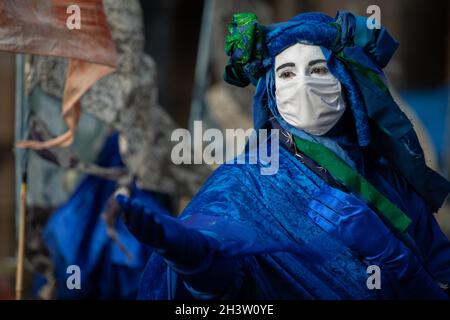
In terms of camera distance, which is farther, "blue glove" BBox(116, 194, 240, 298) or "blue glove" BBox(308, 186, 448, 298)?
"blue glove" BBox(308, 186, 448, 298)

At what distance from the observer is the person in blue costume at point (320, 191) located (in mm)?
3748

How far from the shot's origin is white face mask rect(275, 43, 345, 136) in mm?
4133

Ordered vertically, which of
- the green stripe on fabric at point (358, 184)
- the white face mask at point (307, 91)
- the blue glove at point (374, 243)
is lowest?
the blue glove at point (374, 243)

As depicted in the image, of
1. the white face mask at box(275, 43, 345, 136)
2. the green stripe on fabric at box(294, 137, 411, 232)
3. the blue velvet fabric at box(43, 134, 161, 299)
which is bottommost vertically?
the blue velvet fabric at box(43, 134, 161, 299)

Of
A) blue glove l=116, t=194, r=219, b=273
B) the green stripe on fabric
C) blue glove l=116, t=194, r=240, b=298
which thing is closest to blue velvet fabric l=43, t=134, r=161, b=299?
the green stripe on fabric

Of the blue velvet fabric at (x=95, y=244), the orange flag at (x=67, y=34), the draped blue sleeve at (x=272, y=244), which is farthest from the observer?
the blue velvet fabric at (x=95, y=244)

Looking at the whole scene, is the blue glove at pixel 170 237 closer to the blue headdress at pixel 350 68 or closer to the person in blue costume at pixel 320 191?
the person in blue costume at pixel 320 191

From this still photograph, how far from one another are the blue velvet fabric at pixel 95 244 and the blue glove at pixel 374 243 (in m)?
2.54

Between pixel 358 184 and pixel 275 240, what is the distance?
47 centimetres

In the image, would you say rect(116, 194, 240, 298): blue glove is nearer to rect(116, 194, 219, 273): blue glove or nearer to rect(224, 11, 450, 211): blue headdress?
rect(116, 194, 219, 273): blue glove

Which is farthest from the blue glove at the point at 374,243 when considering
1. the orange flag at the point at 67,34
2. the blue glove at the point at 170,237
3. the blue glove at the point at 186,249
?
the orange flag at the point at 67,34

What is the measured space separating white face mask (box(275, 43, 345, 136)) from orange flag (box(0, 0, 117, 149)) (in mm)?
956

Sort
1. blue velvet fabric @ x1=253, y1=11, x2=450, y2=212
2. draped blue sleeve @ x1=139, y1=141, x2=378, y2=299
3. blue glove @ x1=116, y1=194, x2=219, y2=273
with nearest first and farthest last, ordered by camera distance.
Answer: blue glove @ x1=116, y1=194, x2=219, y2=273, draped blue sleeve @ x1=139, y1=141, x2=378, y2=299, blue velvet fabric @ x1=253, y1=11, x2=450, y2=212
